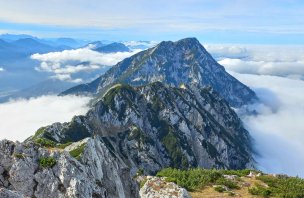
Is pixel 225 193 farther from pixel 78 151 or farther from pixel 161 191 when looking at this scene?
pixel 78 151

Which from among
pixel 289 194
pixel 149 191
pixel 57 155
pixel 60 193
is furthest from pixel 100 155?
pixel 289 194

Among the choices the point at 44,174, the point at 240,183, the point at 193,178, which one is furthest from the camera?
the point at 240,183

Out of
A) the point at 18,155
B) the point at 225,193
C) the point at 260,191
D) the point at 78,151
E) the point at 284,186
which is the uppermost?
the point at 18,155

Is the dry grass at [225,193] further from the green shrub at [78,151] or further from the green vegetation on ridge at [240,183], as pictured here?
the green shrub at [78,151]

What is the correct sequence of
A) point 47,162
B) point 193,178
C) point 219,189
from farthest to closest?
point 193,178, point 219,189, point 47,162

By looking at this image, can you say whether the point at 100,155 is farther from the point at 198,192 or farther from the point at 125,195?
the point at 198,192

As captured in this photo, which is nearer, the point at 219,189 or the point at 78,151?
the point at 78,151

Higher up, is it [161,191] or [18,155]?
[18,155]

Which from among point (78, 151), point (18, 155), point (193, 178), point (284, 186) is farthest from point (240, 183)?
point (18, 155)
